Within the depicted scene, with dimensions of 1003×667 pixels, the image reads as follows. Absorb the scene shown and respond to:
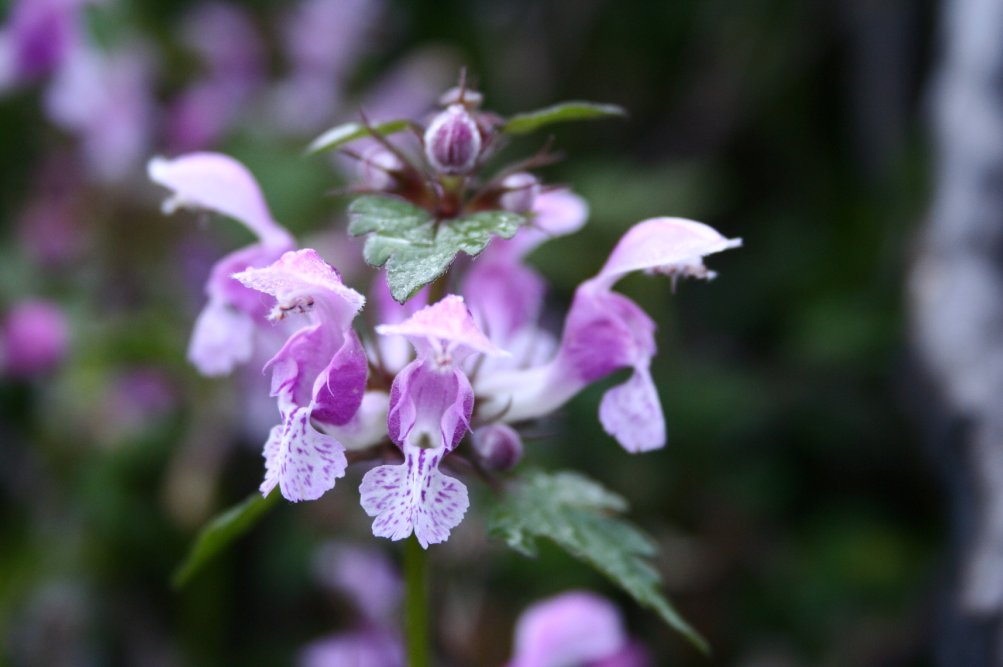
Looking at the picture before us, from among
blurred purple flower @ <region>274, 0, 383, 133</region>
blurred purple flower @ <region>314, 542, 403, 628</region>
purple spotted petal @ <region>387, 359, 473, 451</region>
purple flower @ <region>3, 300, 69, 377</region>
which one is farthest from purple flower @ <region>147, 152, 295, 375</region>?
blurred purple flower @ <region>274, 0, 383, 133</region>

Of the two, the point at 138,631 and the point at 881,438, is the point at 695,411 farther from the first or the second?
the point at 138,631

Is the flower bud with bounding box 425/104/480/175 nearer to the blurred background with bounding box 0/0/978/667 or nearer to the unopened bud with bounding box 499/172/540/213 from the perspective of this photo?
the unopened bud with bounding box 499/172/540/213

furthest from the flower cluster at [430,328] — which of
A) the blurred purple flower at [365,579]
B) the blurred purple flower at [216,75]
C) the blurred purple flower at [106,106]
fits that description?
the blurred purple flower at [216,75]

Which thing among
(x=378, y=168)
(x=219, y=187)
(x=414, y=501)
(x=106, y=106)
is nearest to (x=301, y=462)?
(x=414, y=501)

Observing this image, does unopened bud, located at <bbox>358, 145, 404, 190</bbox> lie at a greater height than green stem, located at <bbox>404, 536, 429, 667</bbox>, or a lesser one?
greater

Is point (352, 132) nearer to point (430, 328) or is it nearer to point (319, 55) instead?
point (430, 328)
